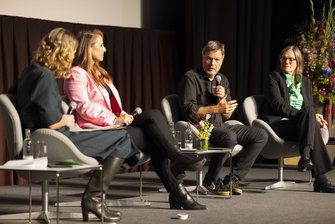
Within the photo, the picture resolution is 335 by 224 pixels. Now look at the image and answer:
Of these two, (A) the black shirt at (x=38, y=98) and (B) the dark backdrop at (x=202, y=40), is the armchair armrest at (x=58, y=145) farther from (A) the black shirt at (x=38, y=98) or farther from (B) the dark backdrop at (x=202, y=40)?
(B) the dark backdrop at (x=202, y=40)

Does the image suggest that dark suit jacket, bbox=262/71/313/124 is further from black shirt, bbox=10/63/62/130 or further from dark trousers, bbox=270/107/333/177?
black shirt, bbox=10/63/62/130

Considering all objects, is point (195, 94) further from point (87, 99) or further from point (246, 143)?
point (87, 99)

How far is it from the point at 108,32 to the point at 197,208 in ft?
10.3

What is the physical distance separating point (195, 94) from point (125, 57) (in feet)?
7.51

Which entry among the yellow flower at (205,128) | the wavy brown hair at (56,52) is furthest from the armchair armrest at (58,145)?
the yellow flower at (205,128)

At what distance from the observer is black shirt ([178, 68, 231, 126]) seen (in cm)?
583

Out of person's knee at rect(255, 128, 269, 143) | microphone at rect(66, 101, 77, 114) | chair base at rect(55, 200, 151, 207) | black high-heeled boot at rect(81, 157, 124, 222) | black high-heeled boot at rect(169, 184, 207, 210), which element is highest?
microphone at rect(66, 101, 77, 114)

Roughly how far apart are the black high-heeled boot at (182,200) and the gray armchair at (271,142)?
1279 mm

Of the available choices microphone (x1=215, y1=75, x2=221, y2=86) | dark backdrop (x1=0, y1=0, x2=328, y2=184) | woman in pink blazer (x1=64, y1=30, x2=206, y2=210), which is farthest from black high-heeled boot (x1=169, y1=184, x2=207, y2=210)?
dark backdrop (x1=0, y1=0, x2=328, y2=184)

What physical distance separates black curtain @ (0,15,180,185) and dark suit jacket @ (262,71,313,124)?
193cm

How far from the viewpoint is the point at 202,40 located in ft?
28.3

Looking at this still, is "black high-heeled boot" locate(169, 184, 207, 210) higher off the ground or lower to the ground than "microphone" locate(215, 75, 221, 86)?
lower

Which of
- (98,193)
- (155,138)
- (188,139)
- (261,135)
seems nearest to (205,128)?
(188,139)

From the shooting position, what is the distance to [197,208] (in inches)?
199
